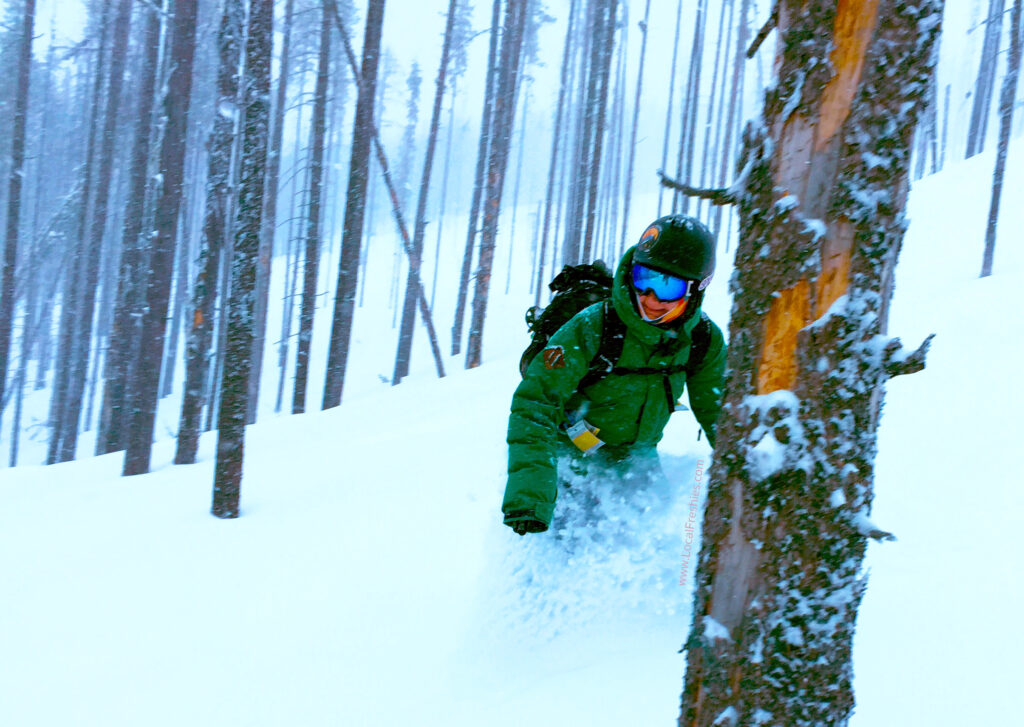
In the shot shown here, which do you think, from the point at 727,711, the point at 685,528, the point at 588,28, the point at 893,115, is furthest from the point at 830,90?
the point at 588,28

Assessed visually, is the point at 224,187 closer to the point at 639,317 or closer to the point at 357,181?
the point at 357,181

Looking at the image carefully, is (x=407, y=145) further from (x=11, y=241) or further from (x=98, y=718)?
(x=98, y=718)

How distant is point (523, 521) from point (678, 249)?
1.22 m

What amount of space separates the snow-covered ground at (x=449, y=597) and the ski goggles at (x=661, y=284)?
116cm

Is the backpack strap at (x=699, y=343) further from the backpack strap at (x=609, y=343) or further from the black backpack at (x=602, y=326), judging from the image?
the backpack strap at (x=609, y=343)

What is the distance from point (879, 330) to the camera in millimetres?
1646

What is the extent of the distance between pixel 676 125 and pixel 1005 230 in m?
62.2

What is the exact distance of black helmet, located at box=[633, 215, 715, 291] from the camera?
2.75 metres

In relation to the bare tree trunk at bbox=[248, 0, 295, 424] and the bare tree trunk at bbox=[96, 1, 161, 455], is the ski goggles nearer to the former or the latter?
the bare tree trunk at bbox=[96, 1, 161, 455]

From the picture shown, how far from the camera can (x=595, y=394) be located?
10.4 feet

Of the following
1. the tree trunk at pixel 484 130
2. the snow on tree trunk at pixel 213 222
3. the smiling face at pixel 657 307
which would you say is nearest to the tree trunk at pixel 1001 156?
the tree trunk at pixel 484 130

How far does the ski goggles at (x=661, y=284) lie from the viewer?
2.81 m

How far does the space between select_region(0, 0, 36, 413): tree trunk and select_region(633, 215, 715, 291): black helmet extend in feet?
42.4

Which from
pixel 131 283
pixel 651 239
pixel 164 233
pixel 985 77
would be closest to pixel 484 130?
pixel 131 283
